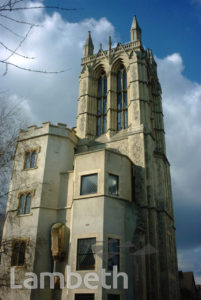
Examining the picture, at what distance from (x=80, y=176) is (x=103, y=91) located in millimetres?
14267

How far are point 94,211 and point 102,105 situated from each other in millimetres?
15062

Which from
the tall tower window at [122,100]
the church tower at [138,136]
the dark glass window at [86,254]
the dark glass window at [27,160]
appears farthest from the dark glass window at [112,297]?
the tall tower window at [122,100]

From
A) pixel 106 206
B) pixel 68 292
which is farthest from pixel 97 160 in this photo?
pixel 68 292

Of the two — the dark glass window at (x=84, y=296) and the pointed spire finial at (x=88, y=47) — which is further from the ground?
the pointed spire finial at (x=88, y=47)

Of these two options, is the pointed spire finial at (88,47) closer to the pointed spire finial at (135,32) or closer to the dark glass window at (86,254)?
the pointed spire finial at (135,32)

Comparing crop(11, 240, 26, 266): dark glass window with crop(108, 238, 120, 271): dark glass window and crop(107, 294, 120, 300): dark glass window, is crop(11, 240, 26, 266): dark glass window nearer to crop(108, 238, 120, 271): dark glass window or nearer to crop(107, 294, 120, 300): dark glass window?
crop(108, 238, 120, 271): dark glass window

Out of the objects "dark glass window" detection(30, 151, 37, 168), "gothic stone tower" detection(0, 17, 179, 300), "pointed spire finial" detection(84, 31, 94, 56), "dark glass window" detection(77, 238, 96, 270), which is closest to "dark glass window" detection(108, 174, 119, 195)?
"gothic stone tower" detection(0, 17, 179, 300)

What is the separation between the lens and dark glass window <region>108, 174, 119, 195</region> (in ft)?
63.5

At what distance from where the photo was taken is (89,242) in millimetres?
17422

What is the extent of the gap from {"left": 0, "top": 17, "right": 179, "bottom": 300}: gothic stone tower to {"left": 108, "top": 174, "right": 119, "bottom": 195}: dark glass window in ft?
0.23

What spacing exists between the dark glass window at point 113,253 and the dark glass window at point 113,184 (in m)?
3.20

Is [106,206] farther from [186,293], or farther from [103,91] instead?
[186,293]

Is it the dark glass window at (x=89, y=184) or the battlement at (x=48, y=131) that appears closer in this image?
the dark glass window at (x=89, y=184)

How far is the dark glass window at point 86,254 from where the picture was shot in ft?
54.9
